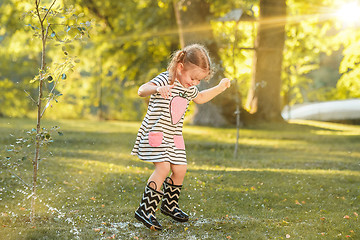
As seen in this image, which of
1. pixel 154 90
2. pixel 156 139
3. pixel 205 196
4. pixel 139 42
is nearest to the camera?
pixel 154 90

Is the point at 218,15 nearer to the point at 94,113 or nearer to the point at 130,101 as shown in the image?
the point at 130,101

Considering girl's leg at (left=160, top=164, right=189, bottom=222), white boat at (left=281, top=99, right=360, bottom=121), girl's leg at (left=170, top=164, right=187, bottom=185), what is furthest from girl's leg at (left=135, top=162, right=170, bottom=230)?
white boat at (left=281, top=99, right=360, bottom=121)

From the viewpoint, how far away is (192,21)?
1636cm

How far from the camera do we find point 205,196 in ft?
20.7

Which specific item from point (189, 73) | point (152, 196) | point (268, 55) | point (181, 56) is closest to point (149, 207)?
point (152, 196)

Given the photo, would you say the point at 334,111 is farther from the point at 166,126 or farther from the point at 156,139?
the point at 156,139

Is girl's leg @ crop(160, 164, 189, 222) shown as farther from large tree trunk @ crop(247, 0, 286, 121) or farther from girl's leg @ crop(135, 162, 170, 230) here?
large tree trunk @ crop(247, 0, 286, 121)

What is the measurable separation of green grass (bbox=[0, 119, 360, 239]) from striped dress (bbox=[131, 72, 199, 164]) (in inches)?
29.0

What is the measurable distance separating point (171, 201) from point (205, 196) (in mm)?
1552

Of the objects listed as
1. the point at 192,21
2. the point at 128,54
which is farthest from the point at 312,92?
the point at 192,21

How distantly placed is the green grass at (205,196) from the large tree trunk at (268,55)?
5.42 metres

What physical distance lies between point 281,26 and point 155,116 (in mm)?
13398

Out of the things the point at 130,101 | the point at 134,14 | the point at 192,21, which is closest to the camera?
the point at 192,21

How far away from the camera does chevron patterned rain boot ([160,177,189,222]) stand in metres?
4.80
